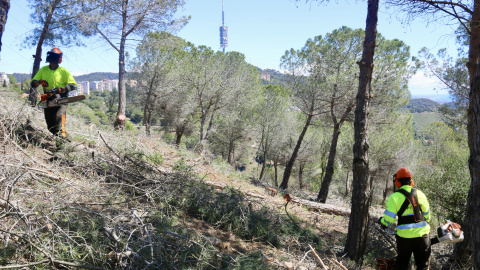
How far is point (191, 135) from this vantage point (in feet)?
82.0

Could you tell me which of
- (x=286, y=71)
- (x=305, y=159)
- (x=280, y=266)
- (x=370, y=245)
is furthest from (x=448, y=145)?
(x=280, y=266)

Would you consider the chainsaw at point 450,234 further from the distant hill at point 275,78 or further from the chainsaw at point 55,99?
the distant hill at point 275,78

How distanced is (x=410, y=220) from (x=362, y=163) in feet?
3.14

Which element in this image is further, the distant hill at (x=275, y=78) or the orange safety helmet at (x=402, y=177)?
the distant hill at (x=275, y=78)

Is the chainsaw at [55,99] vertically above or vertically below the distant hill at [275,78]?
below

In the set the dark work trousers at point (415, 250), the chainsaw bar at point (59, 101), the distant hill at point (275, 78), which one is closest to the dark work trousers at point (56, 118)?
the chainsaw bar at point (59, 101)

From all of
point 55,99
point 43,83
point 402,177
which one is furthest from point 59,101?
point 402,177

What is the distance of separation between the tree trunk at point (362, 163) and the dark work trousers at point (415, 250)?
54 cm

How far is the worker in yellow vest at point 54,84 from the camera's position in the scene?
4.95m

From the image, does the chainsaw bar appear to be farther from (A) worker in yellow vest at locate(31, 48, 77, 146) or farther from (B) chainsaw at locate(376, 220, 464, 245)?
(B) chainsaw at locate(376, 220, 464, 245)

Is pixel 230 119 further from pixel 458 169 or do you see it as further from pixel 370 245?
pixel 370 245

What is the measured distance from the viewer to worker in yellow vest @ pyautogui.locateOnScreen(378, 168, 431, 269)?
3.56 m

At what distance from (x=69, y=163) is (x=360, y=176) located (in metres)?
4.51

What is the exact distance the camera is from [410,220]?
357 centimetres
